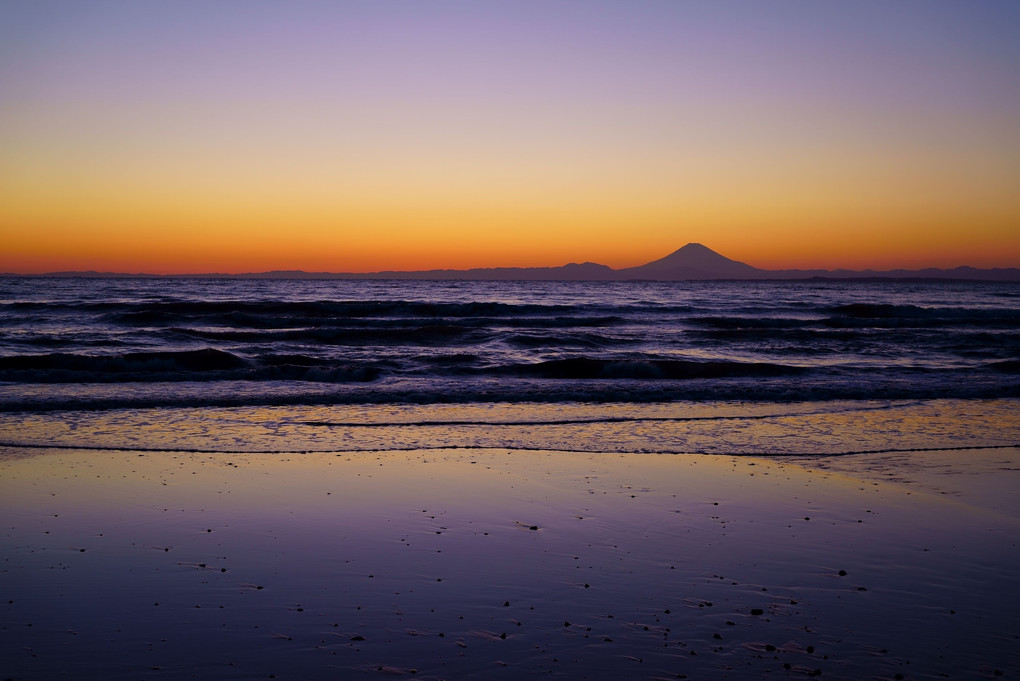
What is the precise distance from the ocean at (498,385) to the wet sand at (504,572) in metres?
2.08

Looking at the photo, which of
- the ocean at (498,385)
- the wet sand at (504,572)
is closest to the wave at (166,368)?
the ocean at (498,385)

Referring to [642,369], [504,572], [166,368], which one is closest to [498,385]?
[642,369]

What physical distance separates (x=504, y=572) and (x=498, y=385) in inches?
458

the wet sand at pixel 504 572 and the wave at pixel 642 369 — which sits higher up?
the wave at pixel 642 369

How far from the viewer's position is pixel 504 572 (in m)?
5.46

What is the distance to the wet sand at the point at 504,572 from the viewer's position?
4.16 meters

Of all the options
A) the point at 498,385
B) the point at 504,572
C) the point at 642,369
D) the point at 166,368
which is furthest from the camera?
the point at 642,369

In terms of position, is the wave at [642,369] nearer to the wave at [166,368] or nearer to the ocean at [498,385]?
the ocean at [498,385]

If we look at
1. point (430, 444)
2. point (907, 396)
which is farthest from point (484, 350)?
point (430, 444)

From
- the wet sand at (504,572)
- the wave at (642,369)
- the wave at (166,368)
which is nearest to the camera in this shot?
the wet sand at (504,572)

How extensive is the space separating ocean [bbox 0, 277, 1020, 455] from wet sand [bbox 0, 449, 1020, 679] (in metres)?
2.08

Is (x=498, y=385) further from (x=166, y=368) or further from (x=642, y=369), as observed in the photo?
(x=166, y=368)

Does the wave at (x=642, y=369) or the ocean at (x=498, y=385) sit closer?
the ocean at (x=498, y=385)

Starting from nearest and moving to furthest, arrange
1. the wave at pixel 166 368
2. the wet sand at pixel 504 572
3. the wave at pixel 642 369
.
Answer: the wet sand at pixel 504 572, the wave at pixel 166 368, the wave at pixel 642 369
